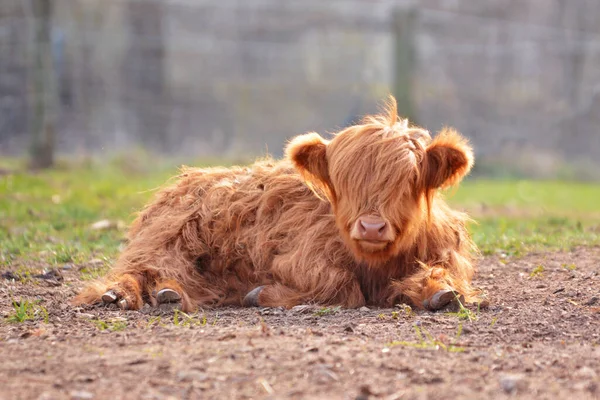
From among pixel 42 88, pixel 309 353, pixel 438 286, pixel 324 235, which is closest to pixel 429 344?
pixel 309 353

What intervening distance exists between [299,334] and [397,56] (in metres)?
11.4

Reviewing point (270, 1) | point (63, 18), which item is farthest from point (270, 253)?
point (270, 1)

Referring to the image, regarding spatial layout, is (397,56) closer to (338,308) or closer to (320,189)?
(320,189)

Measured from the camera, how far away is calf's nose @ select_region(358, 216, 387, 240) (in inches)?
201

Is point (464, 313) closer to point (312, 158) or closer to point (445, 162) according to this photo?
point (445, 162)

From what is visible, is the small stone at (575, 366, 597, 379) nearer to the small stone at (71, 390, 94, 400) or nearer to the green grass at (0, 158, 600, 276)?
the small stone at (71, 390, 94, 400)

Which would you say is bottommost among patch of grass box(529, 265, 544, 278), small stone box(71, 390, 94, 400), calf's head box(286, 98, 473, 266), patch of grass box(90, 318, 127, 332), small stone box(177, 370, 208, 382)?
patch of grass box(529, 265, 544, 278)

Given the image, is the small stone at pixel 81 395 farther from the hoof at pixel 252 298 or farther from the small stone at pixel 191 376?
the hoof at pixel 252 298

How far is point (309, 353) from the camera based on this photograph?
3.85 meters

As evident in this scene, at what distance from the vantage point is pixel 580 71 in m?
21.2

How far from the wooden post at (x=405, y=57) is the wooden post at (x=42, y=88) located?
18.4 ft

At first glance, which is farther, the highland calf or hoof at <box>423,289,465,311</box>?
the highland calf

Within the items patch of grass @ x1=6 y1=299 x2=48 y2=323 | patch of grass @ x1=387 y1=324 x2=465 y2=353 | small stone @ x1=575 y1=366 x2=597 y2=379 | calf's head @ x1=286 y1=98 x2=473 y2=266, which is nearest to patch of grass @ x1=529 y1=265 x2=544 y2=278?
calf's head @ x1=286 y1=98 x2=473 y2=266

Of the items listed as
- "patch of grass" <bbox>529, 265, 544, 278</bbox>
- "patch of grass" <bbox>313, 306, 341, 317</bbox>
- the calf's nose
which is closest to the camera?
"patch of grass" <bbox>313, 306, 341, 317</bbox>
